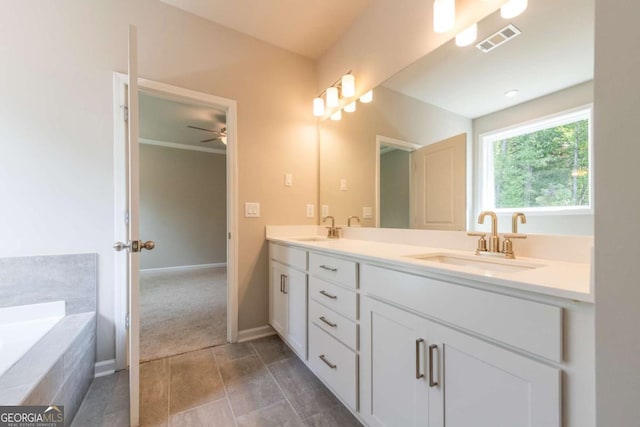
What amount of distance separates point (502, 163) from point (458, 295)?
758 millimetres

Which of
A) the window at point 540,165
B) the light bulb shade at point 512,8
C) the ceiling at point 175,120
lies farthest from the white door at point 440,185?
the ceiling at point 175,120

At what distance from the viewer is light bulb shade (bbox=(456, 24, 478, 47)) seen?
1.26 m

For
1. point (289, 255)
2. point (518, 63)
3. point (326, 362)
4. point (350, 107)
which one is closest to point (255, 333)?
point (289, 255)

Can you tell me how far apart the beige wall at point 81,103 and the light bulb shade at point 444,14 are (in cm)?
150

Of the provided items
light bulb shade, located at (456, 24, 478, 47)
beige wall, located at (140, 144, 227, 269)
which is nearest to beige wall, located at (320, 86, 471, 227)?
light bulb shade, located at (456, 24, 478, 47)

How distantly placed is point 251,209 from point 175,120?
2.66 metres

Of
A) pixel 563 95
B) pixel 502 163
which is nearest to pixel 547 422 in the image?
pixel 502 163

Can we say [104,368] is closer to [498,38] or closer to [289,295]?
[289,295]

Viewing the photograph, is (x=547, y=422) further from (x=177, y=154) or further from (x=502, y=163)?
(x=177, y=154)

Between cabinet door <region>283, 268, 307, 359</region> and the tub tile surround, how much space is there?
0.25m

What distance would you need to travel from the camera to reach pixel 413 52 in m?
1.57

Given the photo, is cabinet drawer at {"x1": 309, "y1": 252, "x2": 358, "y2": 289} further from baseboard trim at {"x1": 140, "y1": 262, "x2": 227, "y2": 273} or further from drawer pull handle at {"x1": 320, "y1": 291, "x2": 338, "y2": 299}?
baseboard trim at {"x1": 140, "y1": 262, "x2": 227, "y2": 273}

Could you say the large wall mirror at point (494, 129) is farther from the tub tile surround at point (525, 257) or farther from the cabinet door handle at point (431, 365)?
the cabinet door handle at point (431, 365)

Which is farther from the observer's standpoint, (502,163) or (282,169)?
(282,169)
